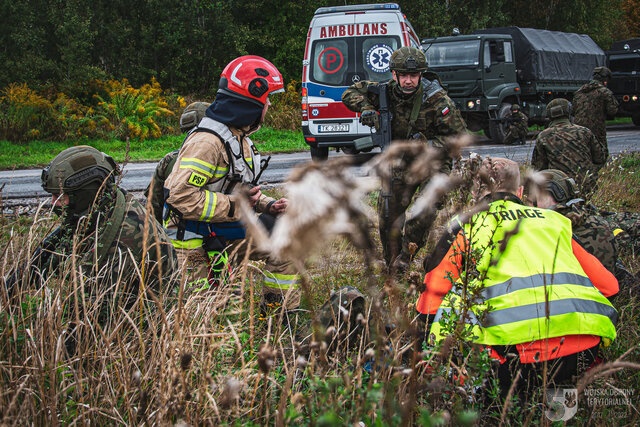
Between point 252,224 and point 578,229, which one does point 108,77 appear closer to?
point 578,229

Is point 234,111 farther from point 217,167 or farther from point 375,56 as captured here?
point 375,56

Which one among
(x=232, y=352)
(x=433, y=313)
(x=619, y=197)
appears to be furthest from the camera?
(x=619, y=197)

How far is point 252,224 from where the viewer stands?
2.55 feet

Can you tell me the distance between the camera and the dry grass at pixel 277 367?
2.93 feet

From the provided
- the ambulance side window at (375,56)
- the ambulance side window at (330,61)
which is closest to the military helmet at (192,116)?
the ambulance side window at (330,61)

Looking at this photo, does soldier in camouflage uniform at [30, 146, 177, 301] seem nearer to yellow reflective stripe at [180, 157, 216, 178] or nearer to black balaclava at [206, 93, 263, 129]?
yellow reflective stripe at [180, 157, 216, 178]

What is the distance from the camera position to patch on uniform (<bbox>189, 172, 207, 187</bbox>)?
10.3ft

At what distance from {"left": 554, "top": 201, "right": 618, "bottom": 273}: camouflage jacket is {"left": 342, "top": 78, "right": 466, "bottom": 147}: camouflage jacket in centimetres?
131

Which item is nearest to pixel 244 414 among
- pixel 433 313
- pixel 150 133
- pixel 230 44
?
pixel 433 313

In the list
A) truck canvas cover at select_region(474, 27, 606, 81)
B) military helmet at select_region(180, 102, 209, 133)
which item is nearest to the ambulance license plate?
military helmet at select_region(180, 102, 209, 133)

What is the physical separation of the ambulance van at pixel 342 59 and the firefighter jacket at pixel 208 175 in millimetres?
6969

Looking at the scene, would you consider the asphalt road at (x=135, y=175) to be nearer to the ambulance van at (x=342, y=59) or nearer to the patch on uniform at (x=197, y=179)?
the ambulance van at (x=342, y=59)

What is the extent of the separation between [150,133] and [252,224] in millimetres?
14350

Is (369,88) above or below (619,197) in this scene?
above
